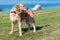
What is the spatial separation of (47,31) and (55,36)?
41.1 inches

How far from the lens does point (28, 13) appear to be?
48.3 ft

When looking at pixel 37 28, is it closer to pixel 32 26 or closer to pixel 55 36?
pixel 32 26

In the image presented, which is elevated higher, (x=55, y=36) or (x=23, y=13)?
(x=23, y=13)

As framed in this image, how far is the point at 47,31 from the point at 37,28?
113 cm

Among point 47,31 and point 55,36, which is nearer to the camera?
point 55,36

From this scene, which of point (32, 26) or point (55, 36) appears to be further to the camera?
point (32, 26)

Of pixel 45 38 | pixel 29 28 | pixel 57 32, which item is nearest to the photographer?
pixel 45 38

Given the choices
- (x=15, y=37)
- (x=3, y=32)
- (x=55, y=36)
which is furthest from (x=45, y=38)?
(x=3, y=32)

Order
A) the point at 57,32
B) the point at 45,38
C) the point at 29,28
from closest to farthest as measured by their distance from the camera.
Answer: the point at 45,38
the point at 57,32
the point at 29,28

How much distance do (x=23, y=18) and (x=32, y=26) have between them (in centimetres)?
142

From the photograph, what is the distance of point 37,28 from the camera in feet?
50.3

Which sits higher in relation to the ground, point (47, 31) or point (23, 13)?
point (23, 13)

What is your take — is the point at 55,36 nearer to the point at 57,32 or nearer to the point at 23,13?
the point at 57,32

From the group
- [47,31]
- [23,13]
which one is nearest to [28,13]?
[23,13]
